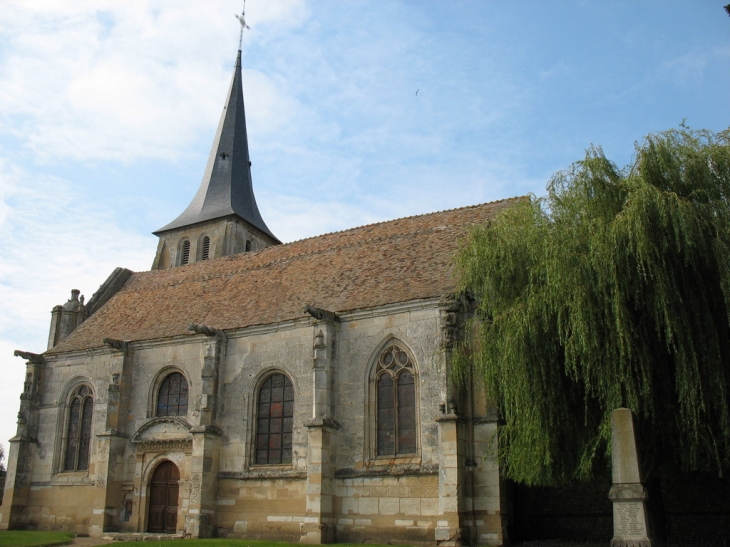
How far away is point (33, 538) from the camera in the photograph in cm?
2017

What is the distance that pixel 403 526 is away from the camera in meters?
16.9

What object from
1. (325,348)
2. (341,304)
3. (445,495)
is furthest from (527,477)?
(341,304)

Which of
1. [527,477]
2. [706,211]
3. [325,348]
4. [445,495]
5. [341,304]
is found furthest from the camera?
[341,304]

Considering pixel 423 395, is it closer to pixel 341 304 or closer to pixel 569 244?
pixel 341 304

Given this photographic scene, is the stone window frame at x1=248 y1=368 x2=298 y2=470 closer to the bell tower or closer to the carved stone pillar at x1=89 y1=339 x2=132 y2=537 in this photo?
the carved stone pillar at x1=89 y1=339 x2=132 y2=537

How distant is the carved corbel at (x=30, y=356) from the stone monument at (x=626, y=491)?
20421 millimetres

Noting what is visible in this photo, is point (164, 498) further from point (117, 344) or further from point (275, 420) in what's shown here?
point (117, 344)

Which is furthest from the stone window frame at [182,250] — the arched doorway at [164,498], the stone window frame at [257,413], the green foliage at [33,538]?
the stone window frame at [257,413]

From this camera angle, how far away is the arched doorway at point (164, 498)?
21156mm

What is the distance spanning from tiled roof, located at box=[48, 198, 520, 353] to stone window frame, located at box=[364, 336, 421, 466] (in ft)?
4.06

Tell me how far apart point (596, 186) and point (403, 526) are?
887 cm

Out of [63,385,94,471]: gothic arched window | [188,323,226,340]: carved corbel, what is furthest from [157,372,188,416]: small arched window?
[63,385,94,471]: gothic arched window

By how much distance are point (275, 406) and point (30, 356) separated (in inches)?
408

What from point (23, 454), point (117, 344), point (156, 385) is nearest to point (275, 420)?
point (156, 385)
